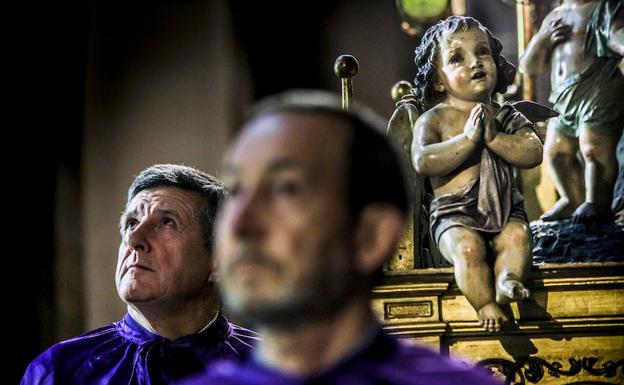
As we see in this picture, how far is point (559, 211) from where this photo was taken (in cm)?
370

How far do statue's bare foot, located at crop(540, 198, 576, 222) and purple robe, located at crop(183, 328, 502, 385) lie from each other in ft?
7.69

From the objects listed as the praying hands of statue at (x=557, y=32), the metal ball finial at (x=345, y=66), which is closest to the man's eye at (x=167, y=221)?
the metal ball finial at (x=345, y=66)

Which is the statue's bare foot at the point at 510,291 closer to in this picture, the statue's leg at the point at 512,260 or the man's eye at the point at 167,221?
the statue's leg at the point at 512,260

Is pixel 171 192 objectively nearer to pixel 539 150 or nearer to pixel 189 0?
pixel 539 150

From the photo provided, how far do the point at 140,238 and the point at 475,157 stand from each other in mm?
1108

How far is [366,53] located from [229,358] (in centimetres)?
266

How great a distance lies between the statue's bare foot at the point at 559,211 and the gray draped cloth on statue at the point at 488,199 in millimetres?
415

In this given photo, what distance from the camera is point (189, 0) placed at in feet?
17.6

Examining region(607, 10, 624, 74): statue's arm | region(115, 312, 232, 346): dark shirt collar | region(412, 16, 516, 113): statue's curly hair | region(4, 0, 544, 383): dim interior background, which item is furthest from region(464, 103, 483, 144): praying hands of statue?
region(4, 0, 544, 383): dim interior background

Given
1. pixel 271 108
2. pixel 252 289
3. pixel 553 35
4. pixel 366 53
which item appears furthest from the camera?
pixel 366 53

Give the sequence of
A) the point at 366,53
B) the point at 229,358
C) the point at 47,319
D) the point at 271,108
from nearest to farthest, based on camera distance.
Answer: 1. the point at 271,108
2. the point at 229,358
3. the point at 47,319
4. the point at 366,53

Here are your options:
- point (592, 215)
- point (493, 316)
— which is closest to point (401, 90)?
point (592, 215)

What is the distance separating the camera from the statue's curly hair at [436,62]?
3301 mm

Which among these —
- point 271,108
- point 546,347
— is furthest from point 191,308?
point 271,108
